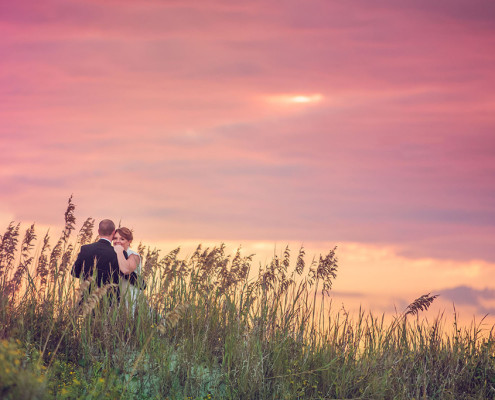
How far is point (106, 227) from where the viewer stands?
11.2 m

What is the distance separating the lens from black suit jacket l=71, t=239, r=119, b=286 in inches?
420

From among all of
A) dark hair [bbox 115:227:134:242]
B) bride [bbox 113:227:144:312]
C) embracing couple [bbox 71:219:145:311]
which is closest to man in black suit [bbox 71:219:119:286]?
embracing couple [bbox 71:219:145:311]

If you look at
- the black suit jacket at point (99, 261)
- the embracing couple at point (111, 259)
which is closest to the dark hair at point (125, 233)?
the embracing couple at point (111, 259)

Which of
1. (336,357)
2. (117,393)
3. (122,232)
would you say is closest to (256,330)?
(336,357)

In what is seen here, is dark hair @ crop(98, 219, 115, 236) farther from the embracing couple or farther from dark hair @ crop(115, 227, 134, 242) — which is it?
dark hair @ crop(115, 227, 134, 242)

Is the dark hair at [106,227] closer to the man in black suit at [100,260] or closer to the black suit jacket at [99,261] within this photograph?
the man in black suit at [100,260]

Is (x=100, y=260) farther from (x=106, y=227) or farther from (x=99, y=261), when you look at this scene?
(x=106, y=227)

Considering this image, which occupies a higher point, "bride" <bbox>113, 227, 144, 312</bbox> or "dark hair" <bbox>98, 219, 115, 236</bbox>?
"dark hair" <bbox>98, 219, 115, 236</bbox>

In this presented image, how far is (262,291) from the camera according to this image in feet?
31.7

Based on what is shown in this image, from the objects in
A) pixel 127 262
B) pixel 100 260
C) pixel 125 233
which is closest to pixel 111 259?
pixel 100 260

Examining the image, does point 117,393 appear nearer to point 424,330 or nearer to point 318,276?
point 318,276

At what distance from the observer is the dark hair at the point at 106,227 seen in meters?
11.2

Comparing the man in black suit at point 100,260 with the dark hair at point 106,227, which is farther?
the dark hair at point 106,227

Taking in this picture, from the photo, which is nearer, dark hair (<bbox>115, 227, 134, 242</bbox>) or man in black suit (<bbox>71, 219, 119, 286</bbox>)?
man in black suit (<bbox>71, 219, 119, 286</bbox>)
